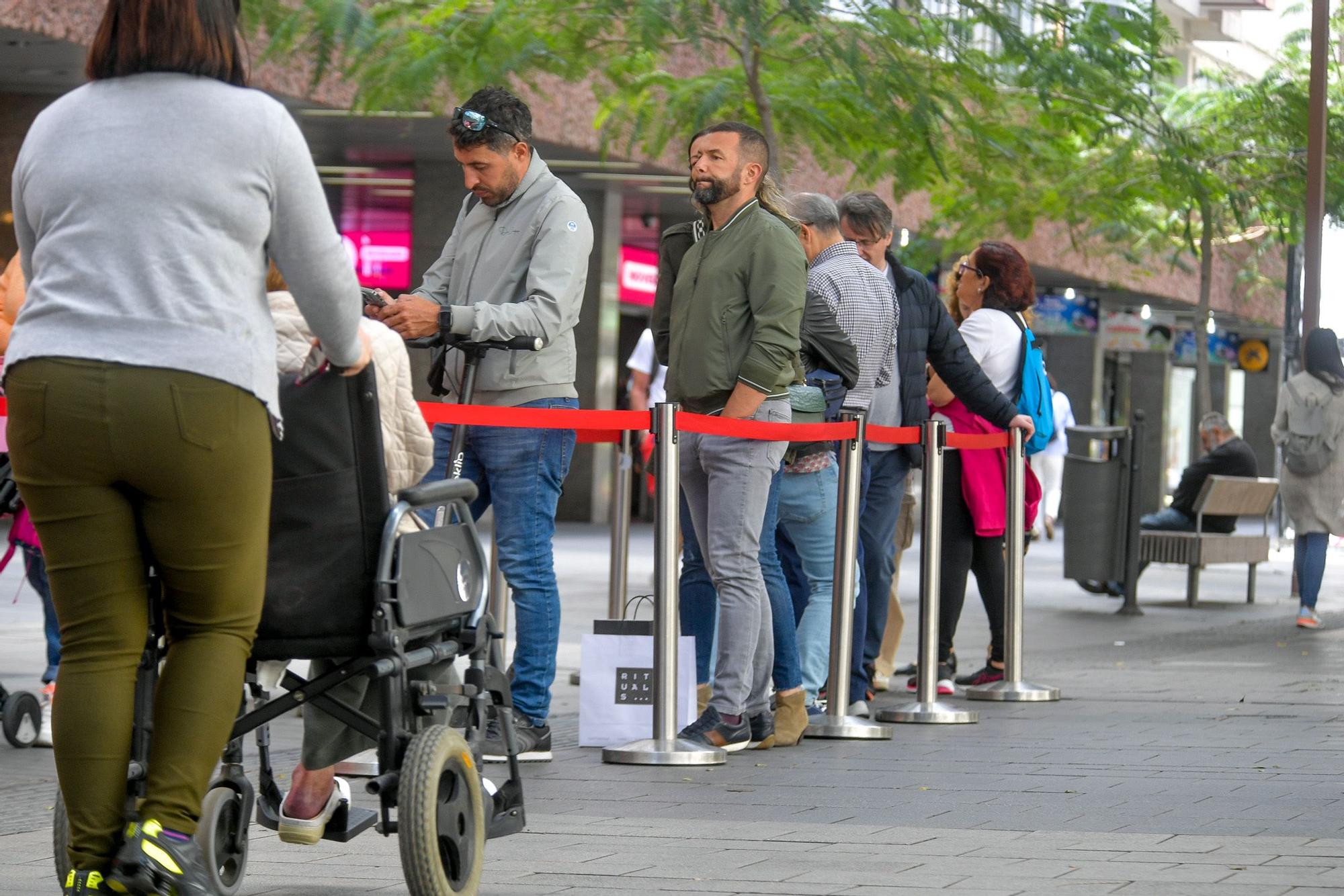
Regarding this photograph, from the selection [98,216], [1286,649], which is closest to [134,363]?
[98,216]

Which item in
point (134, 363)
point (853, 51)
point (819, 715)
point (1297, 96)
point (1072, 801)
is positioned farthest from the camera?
point (1297, 96)

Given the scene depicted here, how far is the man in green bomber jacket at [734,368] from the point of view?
21.1 feet

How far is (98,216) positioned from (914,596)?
1148cm

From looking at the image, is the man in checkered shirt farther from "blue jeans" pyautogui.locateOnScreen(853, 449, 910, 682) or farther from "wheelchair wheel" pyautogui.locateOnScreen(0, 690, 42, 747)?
"wheelchair wheel" pyautogui.locateOnScreen(0, 690, 42, 747)

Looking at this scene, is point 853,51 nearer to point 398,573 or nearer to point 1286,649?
point 1286,649

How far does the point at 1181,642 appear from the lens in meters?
11.6

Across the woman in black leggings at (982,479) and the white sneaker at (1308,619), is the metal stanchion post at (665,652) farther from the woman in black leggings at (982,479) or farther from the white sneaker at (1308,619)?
the white sneaker at (1308,619)

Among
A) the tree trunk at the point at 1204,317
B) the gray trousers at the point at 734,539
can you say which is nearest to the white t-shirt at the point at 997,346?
the gray trousers at the point at 734,539

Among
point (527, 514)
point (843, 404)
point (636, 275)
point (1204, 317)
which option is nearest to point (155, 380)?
point (527, 514)

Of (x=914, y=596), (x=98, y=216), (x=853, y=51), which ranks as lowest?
(x=914, y=596)

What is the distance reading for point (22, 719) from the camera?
260 inches

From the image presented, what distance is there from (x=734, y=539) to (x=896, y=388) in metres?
1.86

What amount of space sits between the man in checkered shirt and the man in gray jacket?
1.17 metres

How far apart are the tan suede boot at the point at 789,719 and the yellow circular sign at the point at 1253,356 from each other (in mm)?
36124
